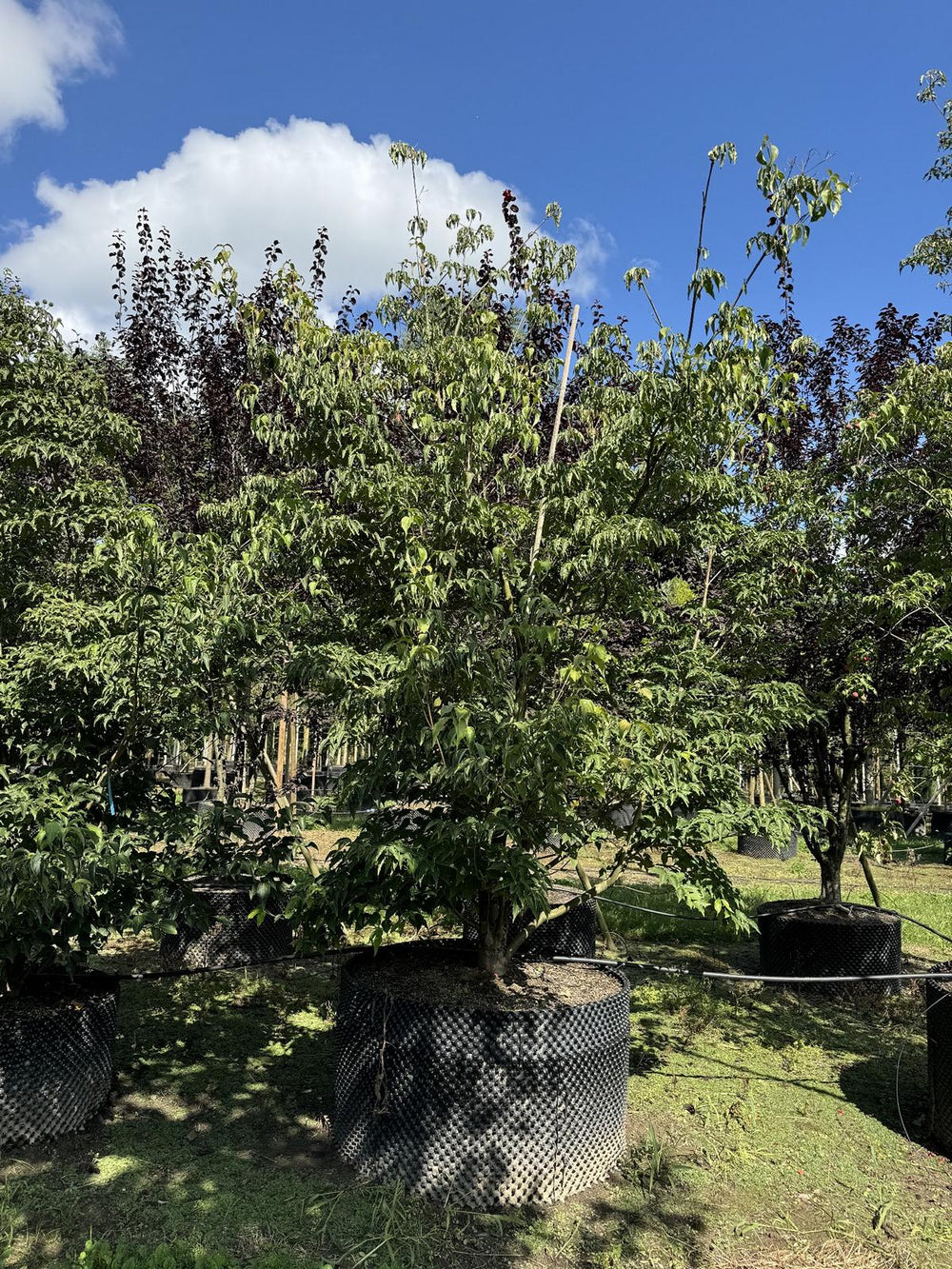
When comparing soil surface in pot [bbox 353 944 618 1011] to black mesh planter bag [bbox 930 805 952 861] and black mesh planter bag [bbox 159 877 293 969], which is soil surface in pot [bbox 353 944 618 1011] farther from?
black mesh planter bag [bbox 930 805 952 861]

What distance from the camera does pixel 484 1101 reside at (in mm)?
3281

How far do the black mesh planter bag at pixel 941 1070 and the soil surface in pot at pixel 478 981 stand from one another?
138 cm

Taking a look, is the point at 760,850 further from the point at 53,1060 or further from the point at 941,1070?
the point at 53,1060

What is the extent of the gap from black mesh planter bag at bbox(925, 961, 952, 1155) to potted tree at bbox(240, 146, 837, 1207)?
1022 millimetres

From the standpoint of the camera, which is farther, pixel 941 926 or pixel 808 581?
pixel 941 926

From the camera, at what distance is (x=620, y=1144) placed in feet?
11.8

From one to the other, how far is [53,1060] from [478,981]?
1.78 meters

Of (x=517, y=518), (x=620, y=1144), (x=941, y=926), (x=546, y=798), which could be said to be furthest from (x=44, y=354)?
(x=941, y=926)

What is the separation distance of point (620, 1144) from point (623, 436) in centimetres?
293

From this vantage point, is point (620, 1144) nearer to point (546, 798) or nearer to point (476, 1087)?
point (476, 1087)

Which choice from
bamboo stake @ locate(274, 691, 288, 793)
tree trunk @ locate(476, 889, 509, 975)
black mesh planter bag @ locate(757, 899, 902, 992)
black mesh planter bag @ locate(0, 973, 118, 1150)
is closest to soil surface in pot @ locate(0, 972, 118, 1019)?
black mesh planter bag @ locate(0, 973, 118, 1150)

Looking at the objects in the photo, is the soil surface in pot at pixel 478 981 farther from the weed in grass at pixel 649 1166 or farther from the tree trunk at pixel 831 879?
the tree trunk at pixel 831 879

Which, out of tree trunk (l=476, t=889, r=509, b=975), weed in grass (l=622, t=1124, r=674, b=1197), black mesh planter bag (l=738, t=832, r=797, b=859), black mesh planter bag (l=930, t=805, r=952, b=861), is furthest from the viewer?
black mesh planter bag (l=930, t=805, r=952, b=861)

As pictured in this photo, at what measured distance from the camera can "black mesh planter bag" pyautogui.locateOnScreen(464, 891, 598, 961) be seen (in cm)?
639
